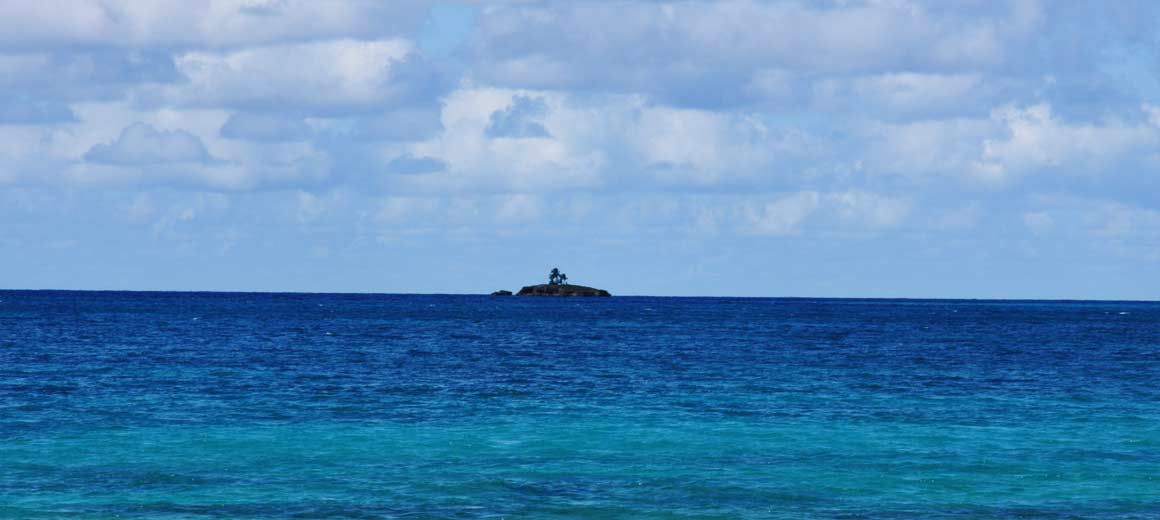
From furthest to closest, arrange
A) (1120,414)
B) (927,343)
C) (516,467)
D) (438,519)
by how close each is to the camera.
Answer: (927,343)
(1120,414)
(516,467)
(438,519)

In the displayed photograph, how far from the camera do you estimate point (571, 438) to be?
4797cm

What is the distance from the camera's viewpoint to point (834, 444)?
4703cm

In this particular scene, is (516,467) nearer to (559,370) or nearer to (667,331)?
(559,370)

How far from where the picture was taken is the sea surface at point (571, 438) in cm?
3625

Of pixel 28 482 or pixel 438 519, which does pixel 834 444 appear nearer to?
pixel 438 519

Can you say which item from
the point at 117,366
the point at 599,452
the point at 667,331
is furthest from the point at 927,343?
the point at 599,452

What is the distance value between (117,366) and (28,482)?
44.1 meters

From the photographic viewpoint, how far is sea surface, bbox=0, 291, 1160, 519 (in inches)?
1427

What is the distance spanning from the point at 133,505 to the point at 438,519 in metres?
8.79

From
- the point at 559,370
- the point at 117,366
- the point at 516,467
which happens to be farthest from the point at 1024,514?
the point at 117,366

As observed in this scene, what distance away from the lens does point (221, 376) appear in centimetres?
7381

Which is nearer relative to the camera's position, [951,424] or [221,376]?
[951,424]

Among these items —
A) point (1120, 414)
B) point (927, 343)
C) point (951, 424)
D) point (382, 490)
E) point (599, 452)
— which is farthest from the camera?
point (927, 343)

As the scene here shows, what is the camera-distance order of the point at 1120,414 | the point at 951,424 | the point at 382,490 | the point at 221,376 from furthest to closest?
the point at 221,376, the point at 1120,414, the point at 951,424, the point at 382,490
